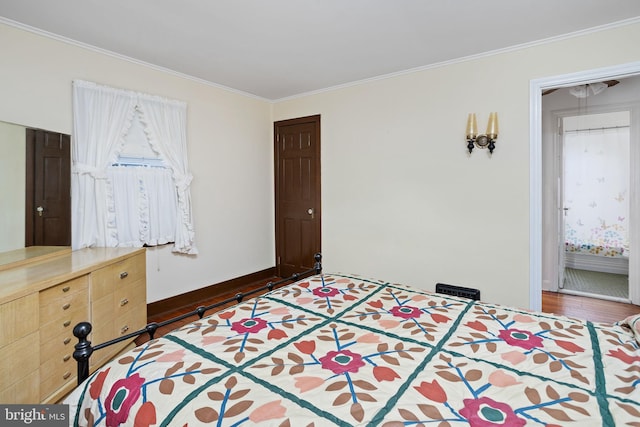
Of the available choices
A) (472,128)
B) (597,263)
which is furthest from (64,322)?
(597,263)

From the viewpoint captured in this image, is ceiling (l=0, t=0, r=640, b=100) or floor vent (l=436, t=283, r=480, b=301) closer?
ceiling (l=0, t=0, r=640, b=100)

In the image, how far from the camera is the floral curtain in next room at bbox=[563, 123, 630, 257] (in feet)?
14.3

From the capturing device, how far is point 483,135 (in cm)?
304

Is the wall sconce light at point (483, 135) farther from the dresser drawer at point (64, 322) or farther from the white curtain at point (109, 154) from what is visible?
the dresser drawer at point (64, 322)

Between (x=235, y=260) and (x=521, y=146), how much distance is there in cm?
338

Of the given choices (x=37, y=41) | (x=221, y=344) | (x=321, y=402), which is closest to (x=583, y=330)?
(x=321, y=402)

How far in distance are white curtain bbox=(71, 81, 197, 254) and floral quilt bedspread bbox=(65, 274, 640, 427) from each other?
1888 millimetres

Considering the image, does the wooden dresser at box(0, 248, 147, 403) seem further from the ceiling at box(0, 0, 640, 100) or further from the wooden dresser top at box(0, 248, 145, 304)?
the ceiling at box(0, 0, 640, 100)

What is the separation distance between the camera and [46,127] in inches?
102

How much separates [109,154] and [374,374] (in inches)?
115

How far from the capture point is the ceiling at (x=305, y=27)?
222 centimetres

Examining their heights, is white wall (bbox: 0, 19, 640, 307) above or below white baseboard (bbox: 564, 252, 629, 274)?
above

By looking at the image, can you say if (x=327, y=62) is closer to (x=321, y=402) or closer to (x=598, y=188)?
(x=321, y=402)

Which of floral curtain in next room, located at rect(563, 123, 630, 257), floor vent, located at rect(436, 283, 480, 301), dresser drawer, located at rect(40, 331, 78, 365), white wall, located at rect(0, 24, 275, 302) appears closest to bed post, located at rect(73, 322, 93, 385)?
dresser drawer, located at rect(40, 331, 78, 365)
